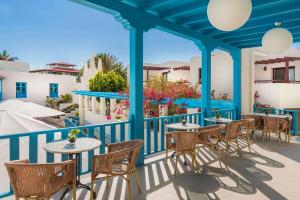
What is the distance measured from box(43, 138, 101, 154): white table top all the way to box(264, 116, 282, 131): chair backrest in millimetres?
4921

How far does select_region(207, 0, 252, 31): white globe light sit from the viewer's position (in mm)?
2438

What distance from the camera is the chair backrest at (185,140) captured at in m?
3.62

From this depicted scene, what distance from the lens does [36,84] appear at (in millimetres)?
22469

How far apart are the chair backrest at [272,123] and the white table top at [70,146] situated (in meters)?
4.92

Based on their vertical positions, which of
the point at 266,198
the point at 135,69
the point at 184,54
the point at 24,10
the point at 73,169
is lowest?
the point at 266,198

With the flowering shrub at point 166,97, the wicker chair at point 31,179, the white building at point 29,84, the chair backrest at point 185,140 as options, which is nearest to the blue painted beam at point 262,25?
the chair backrest at point 185,140

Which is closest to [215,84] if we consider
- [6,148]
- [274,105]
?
[274,105]

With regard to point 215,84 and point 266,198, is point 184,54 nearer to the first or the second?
point 215,84

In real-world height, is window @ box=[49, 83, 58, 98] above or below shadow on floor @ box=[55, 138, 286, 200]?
above

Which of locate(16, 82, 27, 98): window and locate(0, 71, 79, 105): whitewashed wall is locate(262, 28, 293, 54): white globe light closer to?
locate(0, 71, 79, 105): whitewashed wall

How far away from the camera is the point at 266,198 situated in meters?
2.86

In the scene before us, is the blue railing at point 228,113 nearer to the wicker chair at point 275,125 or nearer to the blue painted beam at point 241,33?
the wicker chair at point 275,125

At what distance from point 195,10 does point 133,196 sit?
3332mm

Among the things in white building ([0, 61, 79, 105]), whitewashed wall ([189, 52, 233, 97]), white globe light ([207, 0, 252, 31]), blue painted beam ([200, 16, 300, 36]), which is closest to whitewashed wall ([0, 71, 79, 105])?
white building ([0, 61, 79, 105])
